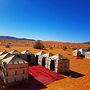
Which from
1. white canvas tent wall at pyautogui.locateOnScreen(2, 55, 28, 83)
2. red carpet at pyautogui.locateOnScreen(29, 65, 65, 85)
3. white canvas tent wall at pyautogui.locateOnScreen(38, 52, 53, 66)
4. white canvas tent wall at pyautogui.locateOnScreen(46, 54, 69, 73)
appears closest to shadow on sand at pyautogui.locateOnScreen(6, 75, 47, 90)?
white canvas tent wall at pyautogui.locateOnScreen(2, 55, 28, 83)

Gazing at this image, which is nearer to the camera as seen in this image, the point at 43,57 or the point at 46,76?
the point at 46,76

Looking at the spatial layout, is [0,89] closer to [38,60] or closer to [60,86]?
[60,86]

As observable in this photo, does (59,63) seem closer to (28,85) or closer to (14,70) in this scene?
(28,85)

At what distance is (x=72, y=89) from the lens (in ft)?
63.2

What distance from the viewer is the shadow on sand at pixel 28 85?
1959 centimetres

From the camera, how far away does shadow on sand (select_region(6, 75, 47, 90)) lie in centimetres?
1959

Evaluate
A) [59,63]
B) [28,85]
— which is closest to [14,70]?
[28,85]

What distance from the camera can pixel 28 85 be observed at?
2064 cm

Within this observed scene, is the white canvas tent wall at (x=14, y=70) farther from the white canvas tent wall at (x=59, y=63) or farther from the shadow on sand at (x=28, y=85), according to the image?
the white canvas tent wall at (x=59, y=63)

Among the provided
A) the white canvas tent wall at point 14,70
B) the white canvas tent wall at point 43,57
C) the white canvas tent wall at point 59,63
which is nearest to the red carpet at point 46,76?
the white canvas tent wall at point 59,63

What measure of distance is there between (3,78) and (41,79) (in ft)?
18.1

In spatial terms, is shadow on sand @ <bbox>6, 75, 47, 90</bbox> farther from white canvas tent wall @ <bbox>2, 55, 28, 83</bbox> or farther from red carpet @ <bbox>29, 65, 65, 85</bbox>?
red carpet @ <bbox>29, 65, 65, 85</bbox>

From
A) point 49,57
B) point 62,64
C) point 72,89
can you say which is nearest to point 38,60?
point 49,57

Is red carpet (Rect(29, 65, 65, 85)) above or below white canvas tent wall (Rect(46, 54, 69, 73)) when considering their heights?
below
